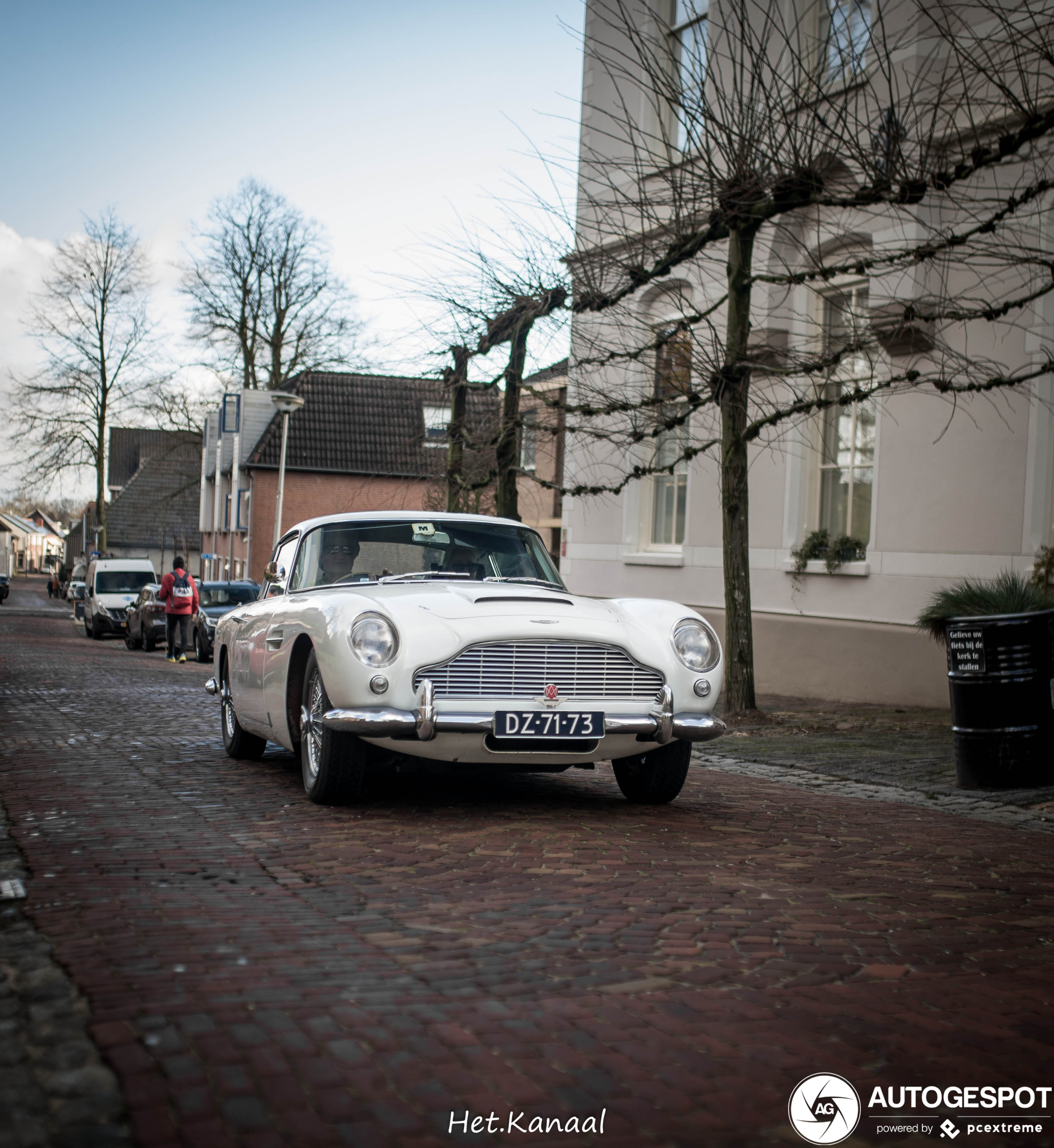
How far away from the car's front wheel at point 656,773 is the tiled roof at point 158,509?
2428 inches

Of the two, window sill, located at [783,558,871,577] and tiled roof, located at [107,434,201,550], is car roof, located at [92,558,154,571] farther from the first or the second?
tiled roof, located at [107,434,201,550]

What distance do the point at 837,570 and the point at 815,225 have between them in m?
4.37

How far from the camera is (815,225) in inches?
610

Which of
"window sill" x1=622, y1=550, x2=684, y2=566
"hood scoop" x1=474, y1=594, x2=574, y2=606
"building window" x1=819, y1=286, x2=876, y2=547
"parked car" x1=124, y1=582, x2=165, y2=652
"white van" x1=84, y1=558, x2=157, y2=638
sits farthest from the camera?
"white van" x1=84, y1=558, x2=157, y2=638

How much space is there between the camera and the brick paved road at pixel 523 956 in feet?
8.97

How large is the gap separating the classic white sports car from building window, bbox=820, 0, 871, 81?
5.60 metres

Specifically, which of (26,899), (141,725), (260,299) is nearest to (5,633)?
(260,299)

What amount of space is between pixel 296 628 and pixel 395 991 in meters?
3.44

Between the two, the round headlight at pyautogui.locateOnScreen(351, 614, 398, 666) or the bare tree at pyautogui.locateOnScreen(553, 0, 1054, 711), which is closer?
the round headlight at pyautogui.locateOnScreen(351, 614, 398, 666)

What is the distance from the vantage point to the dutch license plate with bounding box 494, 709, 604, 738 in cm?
576

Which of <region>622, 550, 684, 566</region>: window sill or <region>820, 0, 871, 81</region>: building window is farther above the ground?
<region>820, 0, 871, 81</region>: building window

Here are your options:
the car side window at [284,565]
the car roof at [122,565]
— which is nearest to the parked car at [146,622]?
the car roof at [122,565]

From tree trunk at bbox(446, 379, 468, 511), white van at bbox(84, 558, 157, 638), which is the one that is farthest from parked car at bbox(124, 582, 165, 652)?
tree trunk at bbox(446, 379, 468, 511)

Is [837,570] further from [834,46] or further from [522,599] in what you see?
[522,599]
